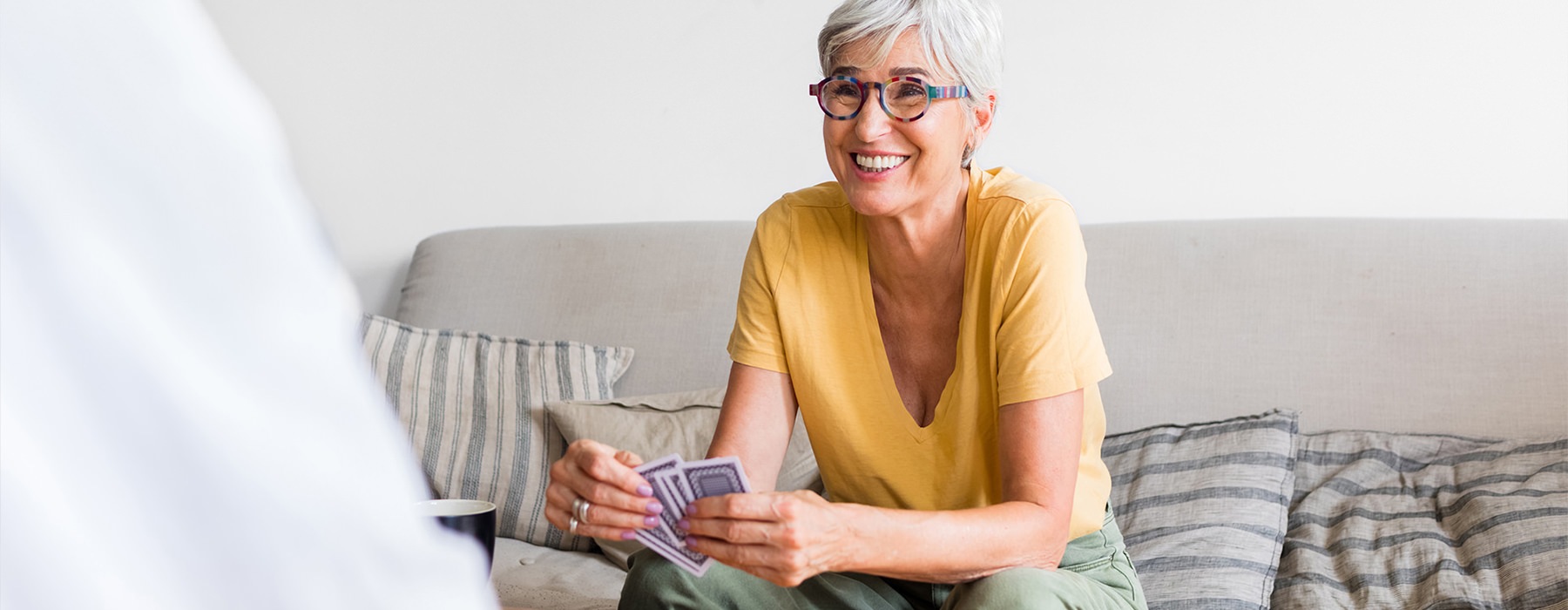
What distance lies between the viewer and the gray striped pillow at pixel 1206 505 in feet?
5.60

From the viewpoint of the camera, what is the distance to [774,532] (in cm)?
107

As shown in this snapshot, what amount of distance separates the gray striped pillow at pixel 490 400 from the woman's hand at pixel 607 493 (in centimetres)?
106

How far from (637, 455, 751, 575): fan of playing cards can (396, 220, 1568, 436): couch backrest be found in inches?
47.3

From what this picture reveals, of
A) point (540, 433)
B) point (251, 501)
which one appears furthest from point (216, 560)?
point (540, 433)

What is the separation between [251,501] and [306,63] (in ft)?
9.27

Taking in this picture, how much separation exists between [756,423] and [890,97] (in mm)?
418

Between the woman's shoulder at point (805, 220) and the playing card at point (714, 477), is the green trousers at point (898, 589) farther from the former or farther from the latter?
the woman's shoulder at point (805, 220)

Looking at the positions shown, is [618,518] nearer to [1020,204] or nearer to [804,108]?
[1020,204]

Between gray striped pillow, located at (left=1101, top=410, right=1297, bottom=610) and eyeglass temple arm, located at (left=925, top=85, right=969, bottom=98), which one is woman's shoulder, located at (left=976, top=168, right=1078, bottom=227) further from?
gray striped pillow, located at (left=1101, top=410, right=1297, bottom=610)

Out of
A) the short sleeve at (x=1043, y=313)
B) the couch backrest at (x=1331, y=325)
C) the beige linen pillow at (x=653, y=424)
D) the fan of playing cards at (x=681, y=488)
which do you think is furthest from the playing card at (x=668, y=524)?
the couch backrest at (x=1331, y=325)

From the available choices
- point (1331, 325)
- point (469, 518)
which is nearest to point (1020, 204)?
point (469, 518)

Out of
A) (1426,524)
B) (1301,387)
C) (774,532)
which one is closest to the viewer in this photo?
(774,532)

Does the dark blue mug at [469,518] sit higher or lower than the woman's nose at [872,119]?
lower

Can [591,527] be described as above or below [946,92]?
below
